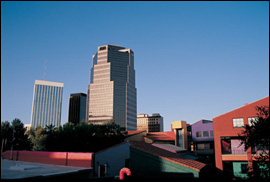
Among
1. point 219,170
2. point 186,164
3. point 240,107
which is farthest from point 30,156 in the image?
point 240,107

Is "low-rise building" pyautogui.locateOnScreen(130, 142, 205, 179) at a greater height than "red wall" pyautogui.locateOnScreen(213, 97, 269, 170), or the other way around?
"red wall" pyautogui.locateOnScreen(213, 97, 269, 170)

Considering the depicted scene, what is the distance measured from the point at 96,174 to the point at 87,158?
8.12ft

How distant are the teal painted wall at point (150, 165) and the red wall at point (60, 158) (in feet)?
21.5

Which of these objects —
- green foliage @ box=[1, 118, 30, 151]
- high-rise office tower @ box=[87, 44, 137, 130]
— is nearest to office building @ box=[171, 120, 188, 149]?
green foliage @ box=[1, 118, 30, 151]

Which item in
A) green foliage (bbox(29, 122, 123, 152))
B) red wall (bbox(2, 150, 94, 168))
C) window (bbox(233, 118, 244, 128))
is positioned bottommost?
red wall (bbox(2, 150, 94, 168))

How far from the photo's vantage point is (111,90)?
18000 cm

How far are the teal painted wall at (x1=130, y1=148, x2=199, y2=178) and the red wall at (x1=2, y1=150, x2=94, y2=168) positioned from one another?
6562 millimetres

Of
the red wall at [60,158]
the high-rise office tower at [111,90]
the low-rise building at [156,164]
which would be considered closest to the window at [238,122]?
the low-rise building at [156,164]

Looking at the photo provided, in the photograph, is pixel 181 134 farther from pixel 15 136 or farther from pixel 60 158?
pixel 15 136

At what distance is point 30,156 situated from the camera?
120 feet

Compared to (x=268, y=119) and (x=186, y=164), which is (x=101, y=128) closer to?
(x=186, y=164)

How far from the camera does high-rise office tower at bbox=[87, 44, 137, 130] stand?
178375mm

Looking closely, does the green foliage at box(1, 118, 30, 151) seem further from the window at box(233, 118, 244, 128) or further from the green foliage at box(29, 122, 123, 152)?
the window at box(233, 118, 244, 128)

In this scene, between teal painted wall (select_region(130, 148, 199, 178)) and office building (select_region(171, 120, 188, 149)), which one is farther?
office building (select_region(171, 120, 188, 149))
